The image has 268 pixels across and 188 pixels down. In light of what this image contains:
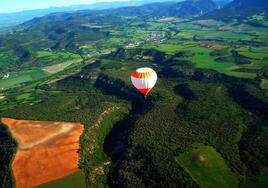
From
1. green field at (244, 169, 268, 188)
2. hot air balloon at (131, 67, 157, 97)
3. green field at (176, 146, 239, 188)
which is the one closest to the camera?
green field at (176, 146, 239, 188)

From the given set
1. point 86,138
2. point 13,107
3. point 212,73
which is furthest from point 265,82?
point 13,107

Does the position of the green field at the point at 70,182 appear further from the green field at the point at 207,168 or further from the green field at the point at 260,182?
the green field at the point at 260,182

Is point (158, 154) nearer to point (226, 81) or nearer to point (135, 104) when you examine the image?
point (135, 104)

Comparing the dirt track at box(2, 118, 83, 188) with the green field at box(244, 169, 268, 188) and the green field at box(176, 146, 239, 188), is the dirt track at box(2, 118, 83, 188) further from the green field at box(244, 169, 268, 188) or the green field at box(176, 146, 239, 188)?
the green field at box(244, 169, 268, 188)

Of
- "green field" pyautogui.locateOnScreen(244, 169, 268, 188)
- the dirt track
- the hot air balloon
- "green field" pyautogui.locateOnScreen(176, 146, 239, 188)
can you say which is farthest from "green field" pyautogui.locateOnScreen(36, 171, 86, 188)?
"green field" pyautogui.locateOnScreen(244, 169, 268, 188)

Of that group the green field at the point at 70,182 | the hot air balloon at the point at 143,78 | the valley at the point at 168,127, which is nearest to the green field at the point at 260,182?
the valley at the point at 168,127

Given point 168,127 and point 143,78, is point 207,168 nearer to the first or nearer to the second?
point 168,127
